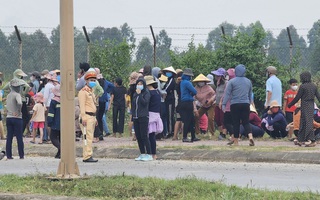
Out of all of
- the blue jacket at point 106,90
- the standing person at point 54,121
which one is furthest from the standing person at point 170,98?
the standing person at point 54,121

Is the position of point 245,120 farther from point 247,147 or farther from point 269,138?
point 269,138

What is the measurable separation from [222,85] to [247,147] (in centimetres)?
376

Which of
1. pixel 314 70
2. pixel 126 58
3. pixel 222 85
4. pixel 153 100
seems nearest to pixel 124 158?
pixel 153 100

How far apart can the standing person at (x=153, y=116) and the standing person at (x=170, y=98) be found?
4.18 metres

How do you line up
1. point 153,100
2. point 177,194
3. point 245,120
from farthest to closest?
point 245,120 < point 153,100 < point 177,194

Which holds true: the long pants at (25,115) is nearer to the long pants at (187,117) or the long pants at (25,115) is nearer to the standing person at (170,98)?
the standing person at (170,98)

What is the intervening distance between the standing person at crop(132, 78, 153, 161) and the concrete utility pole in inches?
204

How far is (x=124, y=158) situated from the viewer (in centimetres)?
1848

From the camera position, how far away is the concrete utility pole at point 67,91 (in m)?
11.9

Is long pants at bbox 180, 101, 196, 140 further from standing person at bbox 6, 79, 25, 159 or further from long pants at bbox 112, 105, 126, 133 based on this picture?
standing person at bbox 6, 79, 25, 159

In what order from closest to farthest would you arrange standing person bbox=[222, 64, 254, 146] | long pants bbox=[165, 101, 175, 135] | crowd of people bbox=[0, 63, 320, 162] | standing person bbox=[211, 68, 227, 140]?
crowd of people bbox=[0, 63, 320, 162]
standing person bbox=[222, 64, 254, 146]
standing person bbox=[211, 68, 227, 140]
long pants bbox=[165, 101, 175, 135]

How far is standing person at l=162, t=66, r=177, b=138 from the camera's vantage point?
2212cm

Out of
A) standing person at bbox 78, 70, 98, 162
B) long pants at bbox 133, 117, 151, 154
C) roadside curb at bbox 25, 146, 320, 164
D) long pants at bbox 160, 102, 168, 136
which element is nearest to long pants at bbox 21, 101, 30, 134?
roadside curb at bbox 25, 146, 320, 164

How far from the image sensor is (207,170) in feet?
50.0
